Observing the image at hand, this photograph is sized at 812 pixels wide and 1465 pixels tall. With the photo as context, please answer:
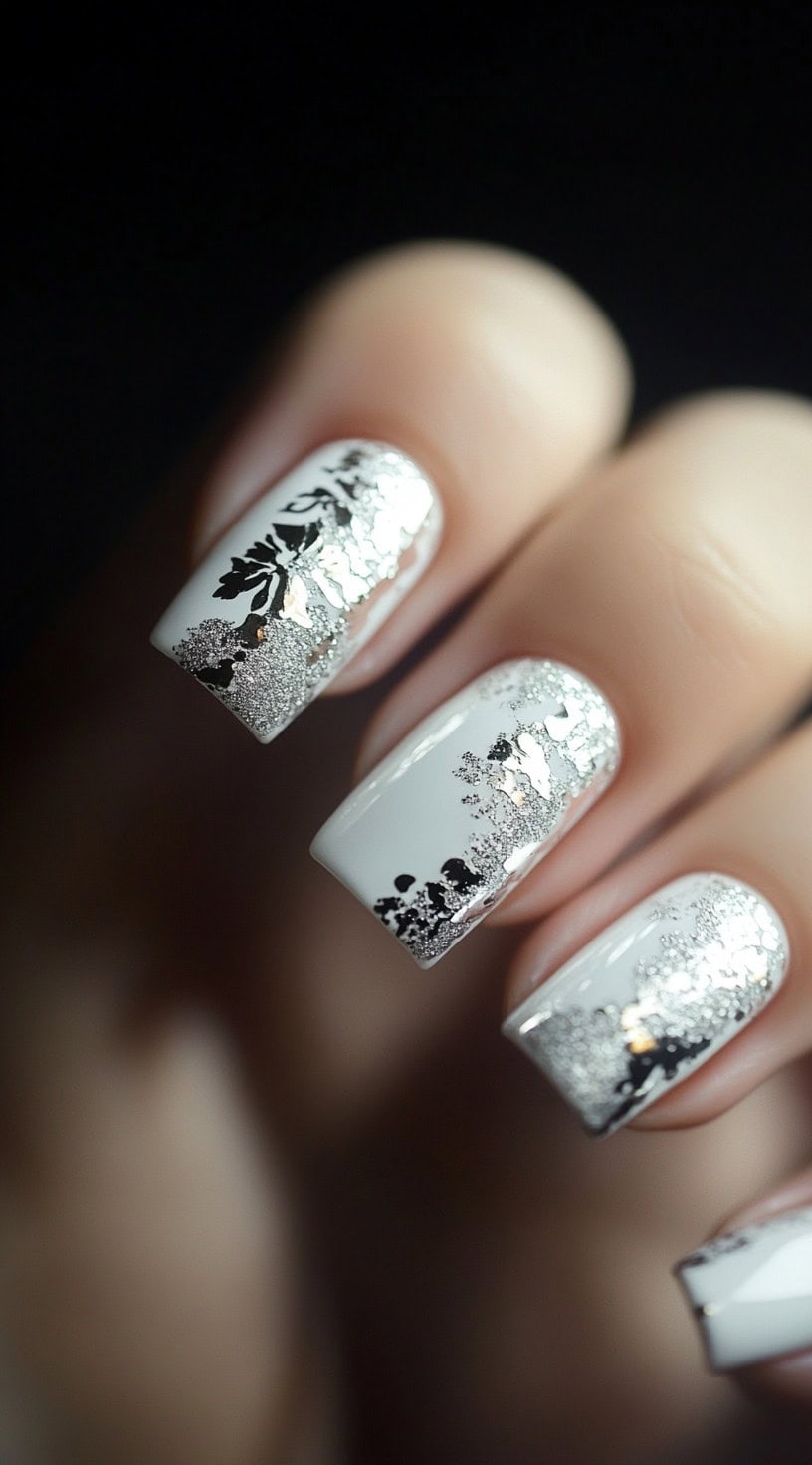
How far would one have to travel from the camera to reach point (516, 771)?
0.54m

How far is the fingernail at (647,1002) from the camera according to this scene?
54 centimetres

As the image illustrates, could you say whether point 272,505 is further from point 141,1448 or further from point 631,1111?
point 141,1448

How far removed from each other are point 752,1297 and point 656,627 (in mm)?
309

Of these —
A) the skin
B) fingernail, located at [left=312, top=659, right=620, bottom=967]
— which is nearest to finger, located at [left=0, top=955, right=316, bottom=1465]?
the skin

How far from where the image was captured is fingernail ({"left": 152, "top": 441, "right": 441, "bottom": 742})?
54cm

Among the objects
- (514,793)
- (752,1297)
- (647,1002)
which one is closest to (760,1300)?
(752,1297)

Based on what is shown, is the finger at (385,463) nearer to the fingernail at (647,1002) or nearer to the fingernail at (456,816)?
the fingernail at (456,816)

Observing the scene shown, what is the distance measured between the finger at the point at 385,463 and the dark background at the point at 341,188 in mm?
248

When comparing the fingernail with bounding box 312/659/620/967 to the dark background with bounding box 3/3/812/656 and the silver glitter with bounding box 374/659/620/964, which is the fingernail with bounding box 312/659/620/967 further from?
the dark background with bounding box 3/3/812/656

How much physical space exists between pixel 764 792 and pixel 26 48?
0.74 meters

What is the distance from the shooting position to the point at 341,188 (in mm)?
912

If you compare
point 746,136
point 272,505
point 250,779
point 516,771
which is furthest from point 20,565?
point 746,136

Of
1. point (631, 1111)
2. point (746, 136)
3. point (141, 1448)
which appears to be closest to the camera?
point (631, 1111)

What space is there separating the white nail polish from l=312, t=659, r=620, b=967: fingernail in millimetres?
197
